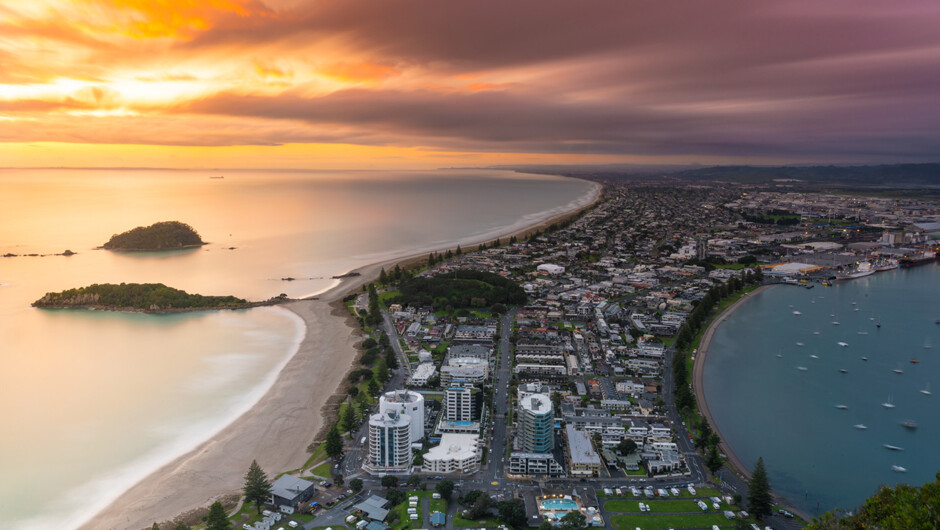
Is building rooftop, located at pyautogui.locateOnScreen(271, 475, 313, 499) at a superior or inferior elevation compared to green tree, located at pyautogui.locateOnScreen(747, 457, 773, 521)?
superior

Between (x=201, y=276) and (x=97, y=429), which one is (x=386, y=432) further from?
(x=201, y=276)

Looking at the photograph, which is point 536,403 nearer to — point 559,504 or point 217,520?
point 559,504

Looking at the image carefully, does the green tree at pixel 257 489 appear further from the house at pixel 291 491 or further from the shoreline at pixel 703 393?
the shoreline at pixel 703 393

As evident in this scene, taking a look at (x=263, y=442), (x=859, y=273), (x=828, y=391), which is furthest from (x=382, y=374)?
(x=859, y=273)

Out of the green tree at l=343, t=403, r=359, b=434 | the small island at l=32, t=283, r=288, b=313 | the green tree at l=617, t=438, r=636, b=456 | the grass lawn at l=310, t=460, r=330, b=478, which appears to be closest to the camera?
the grass lawn at l=310, t=460, r=330, b=478

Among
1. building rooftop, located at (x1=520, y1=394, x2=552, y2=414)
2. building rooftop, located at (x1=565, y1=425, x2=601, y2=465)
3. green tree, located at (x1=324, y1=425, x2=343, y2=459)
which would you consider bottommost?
building rooftop, located at (x1=565, y1=425, x2=601, y2=465)

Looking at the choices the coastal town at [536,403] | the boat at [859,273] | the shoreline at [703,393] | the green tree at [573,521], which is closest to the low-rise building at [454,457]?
the coastal town at [536,403]

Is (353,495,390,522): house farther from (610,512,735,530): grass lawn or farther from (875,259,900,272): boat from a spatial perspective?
(875,259,900,272): boat

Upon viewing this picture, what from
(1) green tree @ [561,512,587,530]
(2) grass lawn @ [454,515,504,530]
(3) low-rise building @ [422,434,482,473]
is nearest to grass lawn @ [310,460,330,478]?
(3) low-rise building @ [422,434,482,473]
